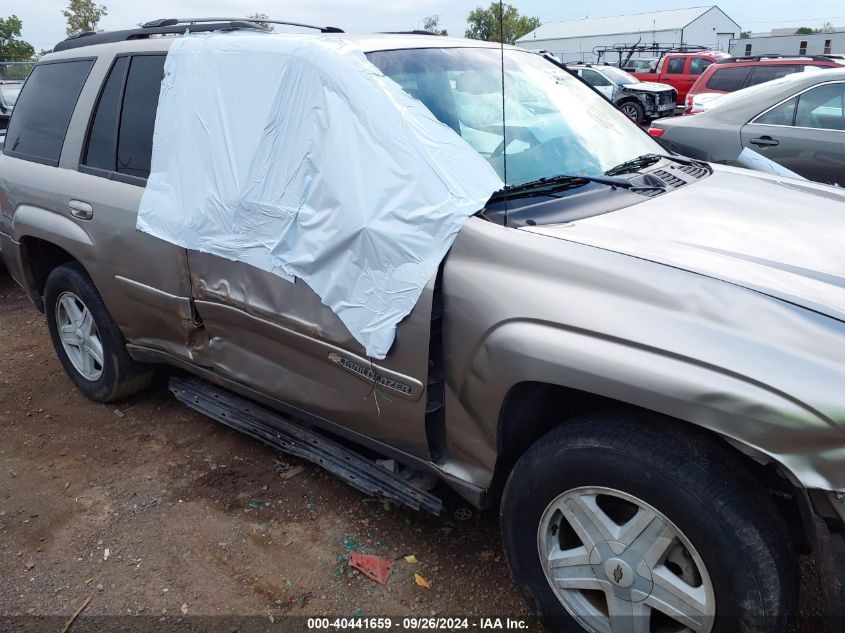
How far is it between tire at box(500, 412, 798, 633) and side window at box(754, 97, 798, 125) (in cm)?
481

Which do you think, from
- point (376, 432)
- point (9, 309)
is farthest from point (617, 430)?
point (9, 309)

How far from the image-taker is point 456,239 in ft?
7.10

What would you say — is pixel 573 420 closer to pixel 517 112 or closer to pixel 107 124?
pixel 517 112

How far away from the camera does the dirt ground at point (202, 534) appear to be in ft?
8.42

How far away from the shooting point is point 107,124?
3.39 m

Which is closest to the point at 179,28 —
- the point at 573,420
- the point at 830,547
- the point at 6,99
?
the point at 573,420

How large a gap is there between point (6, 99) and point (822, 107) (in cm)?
1043

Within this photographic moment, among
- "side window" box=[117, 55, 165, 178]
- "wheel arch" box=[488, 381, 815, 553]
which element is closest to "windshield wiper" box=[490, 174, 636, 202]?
"wheel arch" box=[488, 381, 815, 553]

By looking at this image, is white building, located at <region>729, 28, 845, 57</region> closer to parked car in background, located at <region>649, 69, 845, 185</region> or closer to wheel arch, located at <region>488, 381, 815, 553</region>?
parked car in background, located at <region>649, 69, 845, 185</region>

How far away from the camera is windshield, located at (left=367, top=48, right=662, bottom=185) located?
2.63 m

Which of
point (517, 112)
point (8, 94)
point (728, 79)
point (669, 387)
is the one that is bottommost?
point (669, 387)

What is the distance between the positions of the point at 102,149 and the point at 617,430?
2.78 metres

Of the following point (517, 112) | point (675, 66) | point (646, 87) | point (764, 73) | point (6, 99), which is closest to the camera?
point (517, 112)

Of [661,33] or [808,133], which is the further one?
[661,33]
